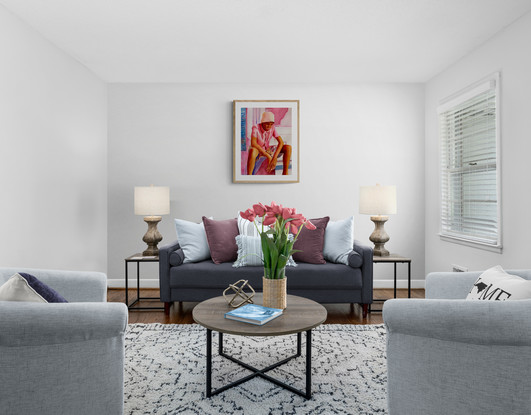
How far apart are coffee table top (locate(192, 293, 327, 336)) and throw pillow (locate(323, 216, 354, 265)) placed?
1.20m

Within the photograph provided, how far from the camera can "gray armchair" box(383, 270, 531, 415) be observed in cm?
125

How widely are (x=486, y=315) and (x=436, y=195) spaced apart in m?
3.20

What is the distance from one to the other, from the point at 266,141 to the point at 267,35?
4.63 feet

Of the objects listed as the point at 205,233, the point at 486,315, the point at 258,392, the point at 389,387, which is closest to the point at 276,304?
the point at 258,392

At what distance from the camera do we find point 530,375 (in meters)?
1.24

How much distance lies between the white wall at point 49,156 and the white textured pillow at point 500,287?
3.24 meters

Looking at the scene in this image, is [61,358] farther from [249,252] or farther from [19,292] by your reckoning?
[249,252]

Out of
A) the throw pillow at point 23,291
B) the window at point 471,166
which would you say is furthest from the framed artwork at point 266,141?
the throw pillow at point 23,291

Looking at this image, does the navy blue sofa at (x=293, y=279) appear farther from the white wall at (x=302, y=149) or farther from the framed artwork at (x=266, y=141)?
the framed artwork at (x=266, y=141)

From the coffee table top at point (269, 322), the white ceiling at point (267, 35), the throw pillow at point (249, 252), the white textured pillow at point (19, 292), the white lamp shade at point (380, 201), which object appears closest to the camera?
the white textured pillow at point (19, 292)

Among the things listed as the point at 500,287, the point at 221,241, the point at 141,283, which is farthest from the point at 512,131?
the point at 141,283

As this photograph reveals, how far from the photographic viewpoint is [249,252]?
3400 mm

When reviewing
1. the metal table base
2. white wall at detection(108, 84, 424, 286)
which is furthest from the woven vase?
white wall at detection(108, 84, 424, 286)

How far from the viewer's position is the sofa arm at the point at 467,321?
1245 mm
